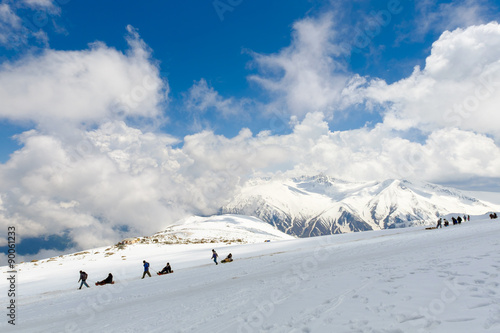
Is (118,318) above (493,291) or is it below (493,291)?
below

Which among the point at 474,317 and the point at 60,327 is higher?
the point at 474,317

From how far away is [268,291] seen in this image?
43.1ft

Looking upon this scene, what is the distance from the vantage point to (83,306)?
1734 cm

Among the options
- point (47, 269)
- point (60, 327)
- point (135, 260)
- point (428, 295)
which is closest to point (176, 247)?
point (135, 260)

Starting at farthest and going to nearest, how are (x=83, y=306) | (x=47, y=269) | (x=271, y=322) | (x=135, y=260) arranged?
1. (x=135, y=260)
2. (x=47, y=269)
3. (x=83, y=306)
4. (x=271, y=322)

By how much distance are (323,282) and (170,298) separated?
9395mm

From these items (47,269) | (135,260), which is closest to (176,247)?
(135,260)

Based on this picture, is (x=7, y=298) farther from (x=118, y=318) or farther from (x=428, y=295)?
(x=428, y=295)

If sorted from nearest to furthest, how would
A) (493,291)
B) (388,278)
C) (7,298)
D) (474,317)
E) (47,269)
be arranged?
(474,317), (493,291), (388,278), (7,298), (47,269)

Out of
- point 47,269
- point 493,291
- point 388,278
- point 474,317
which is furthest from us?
point 47,269

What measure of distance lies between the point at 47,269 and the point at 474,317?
175 feet

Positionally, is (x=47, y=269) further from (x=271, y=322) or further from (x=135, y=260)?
(x=271, y=322)

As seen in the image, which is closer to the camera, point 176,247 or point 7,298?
point 7,298

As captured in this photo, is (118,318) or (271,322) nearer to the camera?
(271,322)
